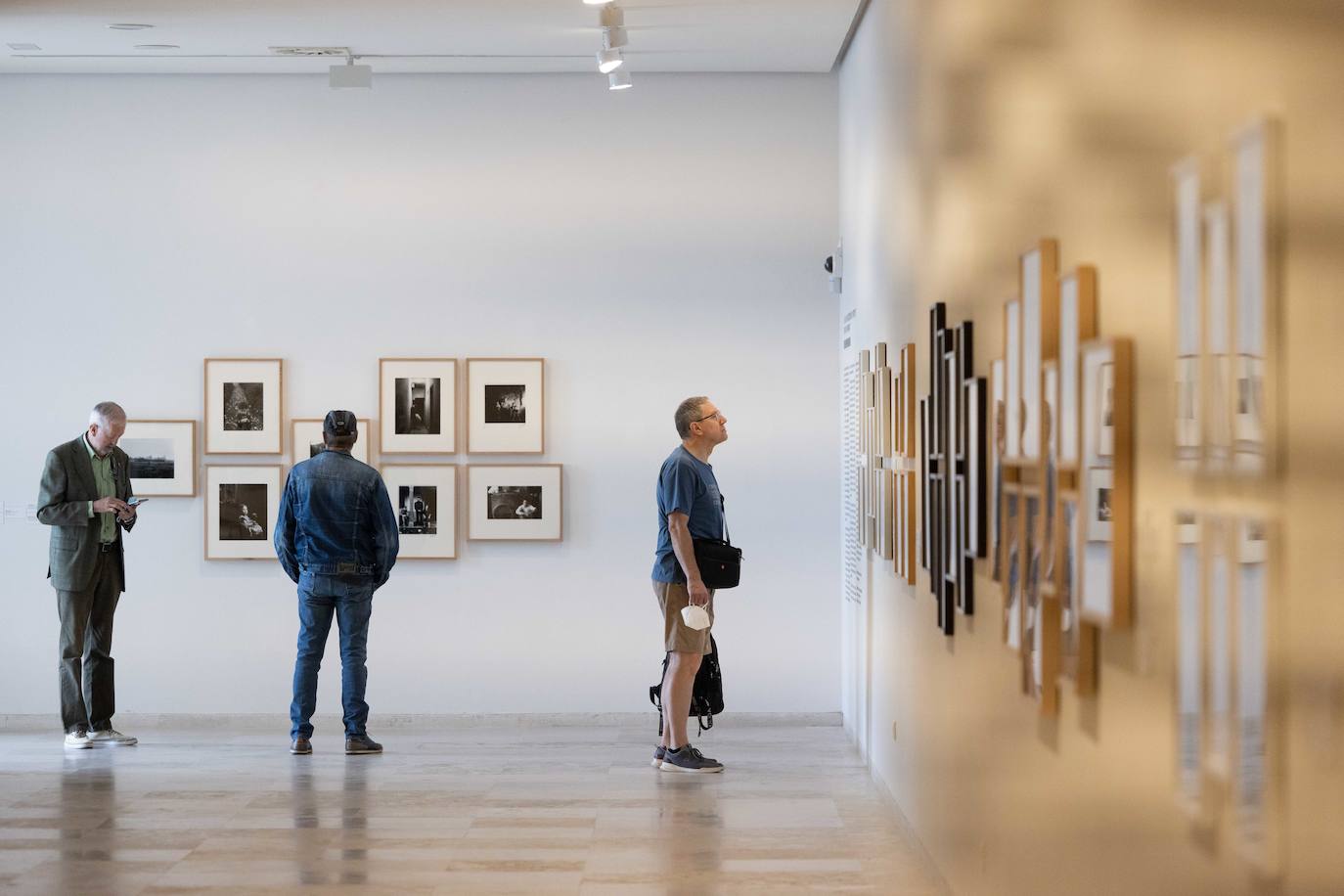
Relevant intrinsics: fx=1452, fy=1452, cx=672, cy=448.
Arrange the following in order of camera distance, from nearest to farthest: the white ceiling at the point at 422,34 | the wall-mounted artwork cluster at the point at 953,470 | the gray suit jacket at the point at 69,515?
the wall-mounted artwork cluster at the point at 953,470 < the white ceiling at the point at 422,34 < the gray suit jacket at the point at 69,515

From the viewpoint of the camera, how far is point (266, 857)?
224 inches

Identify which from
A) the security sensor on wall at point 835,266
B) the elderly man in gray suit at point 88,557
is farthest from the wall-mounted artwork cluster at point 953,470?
the elderly man in gray suit at point 88,557

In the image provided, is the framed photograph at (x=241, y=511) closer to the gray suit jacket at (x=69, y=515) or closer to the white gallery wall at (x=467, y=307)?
the white gallery wall at (x=467, y=307)

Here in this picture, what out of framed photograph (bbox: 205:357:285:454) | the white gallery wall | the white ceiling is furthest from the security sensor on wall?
framed photograph (bbox: 205:357:285:454)

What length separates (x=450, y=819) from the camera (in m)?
6.37

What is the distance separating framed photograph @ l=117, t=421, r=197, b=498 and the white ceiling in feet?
7.27

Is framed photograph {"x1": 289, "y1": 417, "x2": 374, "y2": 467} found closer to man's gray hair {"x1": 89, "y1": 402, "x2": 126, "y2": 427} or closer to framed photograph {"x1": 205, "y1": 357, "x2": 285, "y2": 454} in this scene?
framed photograph {"x1": 205, "y1": 357, "x2": 285, "y2": 454}

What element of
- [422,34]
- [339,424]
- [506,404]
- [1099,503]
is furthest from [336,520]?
[1099,503]

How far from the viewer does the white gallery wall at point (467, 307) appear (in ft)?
29.5

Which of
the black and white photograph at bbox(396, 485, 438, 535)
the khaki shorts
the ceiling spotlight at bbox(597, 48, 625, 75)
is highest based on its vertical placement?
the ceiling spotlight at bbox(597, 48, 625, 75)

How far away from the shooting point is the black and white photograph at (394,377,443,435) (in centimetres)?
898

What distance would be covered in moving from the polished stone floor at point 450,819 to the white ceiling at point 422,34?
13.1 feet

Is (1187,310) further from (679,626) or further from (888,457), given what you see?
(679,626)

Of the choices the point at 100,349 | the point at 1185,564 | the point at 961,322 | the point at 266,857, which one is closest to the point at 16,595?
the point at 100,349
